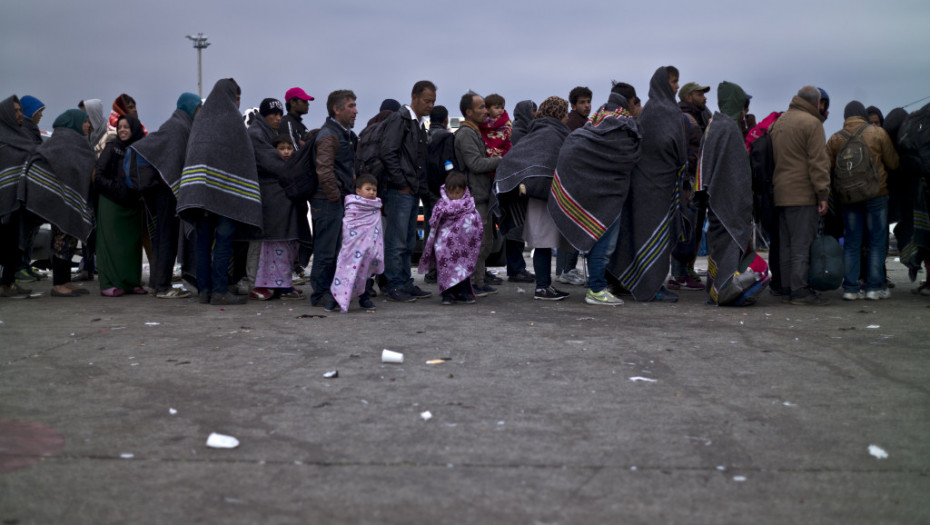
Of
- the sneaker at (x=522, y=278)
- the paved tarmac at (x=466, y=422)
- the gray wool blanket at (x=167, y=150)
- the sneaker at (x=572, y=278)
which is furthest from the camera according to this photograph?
the sneaker at (x=522, y=278)

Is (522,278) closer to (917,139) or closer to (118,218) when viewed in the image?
(917,139)

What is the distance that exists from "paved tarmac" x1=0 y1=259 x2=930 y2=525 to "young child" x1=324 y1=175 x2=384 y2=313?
69cm

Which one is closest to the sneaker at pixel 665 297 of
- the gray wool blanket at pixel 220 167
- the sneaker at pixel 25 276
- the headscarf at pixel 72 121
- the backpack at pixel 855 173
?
the backpack at pixel 855 173

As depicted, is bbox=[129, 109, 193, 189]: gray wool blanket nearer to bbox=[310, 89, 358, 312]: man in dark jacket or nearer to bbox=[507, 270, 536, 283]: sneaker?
bbox=[310, 89, 358, 312]: man in dark jacket

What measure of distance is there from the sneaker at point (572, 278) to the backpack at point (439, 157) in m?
2.41

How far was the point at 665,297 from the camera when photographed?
8.81 metres

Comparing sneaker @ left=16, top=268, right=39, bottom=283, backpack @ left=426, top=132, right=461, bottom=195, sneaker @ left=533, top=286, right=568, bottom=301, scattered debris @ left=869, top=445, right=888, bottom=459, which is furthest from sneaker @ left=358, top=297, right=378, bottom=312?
sneaker @ left=16, top=268, right=39, bottom=283

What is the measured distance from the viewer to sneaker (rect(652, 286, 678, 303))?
28.8ft

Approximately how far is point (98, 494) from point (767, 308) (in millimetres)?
6655

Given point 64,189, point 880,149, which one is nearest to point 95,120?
point 64,189

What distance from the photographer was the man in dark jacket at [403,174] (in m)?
8.37

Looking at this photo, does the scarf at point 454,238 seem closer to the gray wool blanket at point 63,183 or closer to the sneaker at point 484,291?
the sneaker at point 484,291

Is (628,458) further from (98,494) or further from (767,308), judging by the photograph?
(767,308)

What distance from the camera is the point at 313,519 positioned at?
293cm
